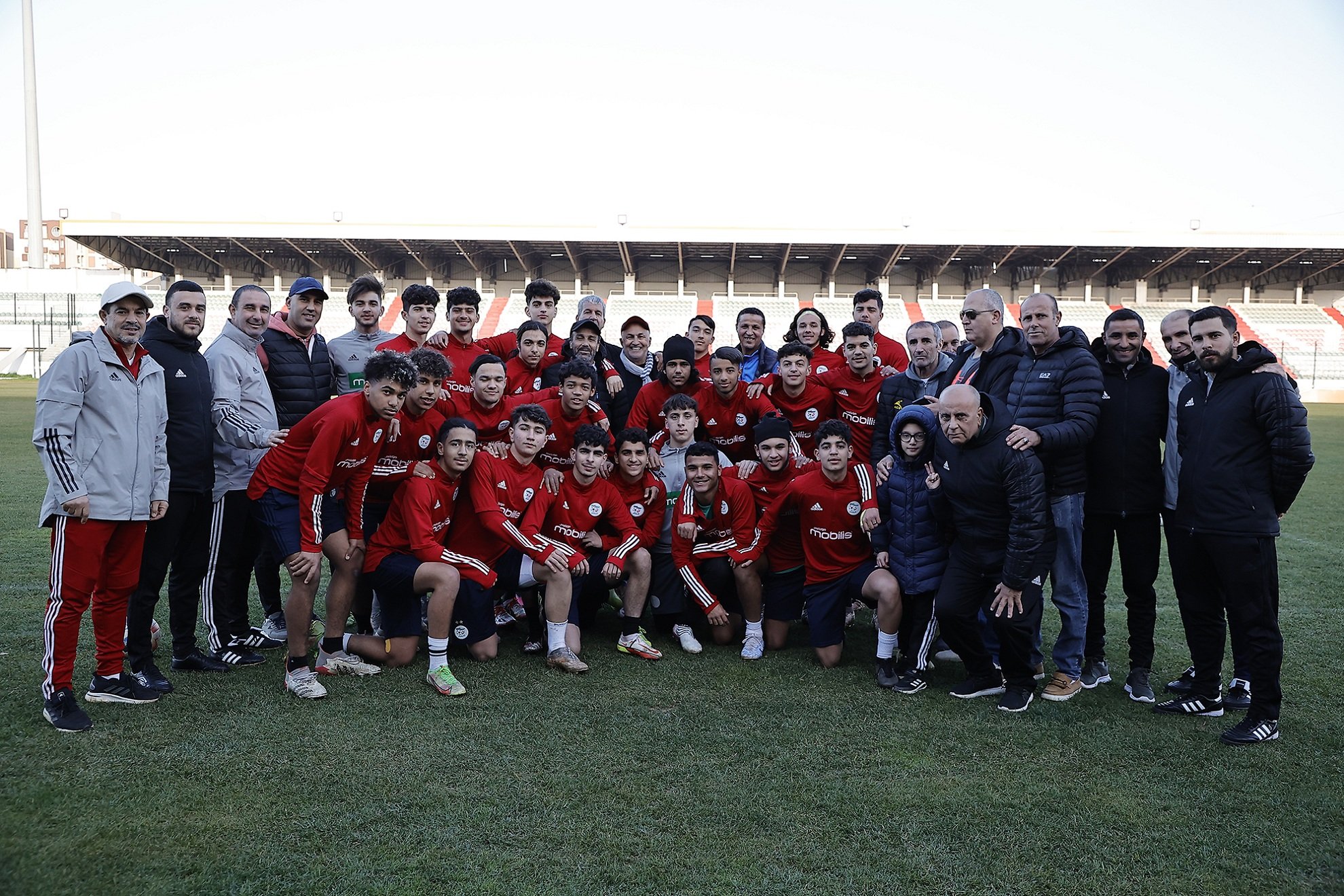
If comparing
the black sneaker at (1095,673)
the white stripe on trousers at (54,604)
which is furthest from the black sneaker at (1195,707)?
the white stripe on trousers at (54,604)

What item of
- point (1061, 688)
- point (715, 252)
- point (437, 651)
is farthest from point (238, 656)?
point (715, 252)

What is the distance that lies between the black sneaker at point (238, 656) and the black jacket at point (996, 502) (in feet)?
12.7

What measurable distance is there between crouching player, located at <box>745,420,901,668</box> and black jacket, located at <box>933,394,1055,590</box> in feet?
2.10

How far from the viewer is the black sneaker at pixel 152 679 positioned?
14.2 feet

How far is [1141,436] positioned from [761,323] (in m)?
3.56

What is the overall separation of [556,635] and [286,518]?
1580 mm

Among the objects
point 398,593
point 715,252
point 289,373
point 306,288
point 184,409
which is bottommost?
point 398,593

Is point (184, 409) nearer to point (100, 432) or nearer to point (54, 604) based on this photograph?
point (100, 432)

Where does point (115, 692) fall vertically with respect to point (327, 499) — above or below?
below

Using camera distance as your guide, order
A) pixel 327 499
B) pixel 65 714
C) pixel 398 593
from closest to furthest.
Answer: pixel 65 714
pixel 327 499
pixel 398 593

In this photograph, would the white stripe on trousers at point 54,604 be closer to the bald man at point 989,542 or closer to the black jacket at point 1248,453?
the bald man at point 989,542

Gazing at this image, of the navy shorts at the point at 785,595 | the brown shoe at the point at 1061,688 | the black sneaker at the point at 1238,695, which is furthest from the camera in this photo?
Answer: the navy shorts at the point at 785,595

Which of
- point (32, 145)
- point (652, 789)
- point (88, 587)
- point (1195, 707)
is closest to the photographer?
point (652, 789)

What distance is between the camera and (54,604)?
3.89 meters
